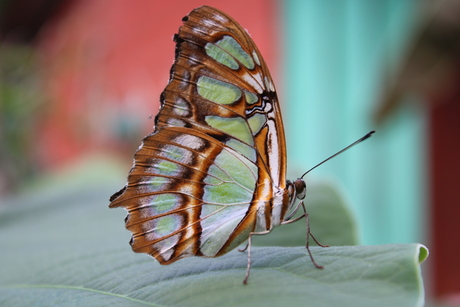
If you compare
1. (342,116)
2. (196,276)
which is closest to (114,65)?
(342,116)

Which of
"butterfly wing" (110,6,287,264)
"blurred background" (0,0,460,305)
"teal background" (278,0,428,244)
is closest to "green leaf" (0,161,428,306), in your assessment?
"butterfly wing" (110,6,287,264)

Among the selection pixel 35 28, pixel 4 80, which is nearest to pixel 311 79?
pixel 4 80

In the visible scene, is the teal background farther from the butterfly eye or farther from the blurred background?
the butterfly eye

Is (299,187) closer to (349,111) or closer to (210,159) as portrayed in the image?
(210,159)

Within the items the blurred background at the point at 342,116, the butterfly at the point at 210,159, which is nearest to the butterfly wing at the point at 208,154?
the butterfly at the point at 210,159

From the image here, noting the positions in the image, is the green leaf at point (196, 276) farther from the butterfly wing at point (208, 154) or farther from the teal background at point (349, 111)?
the teal background at point (349, 111)
